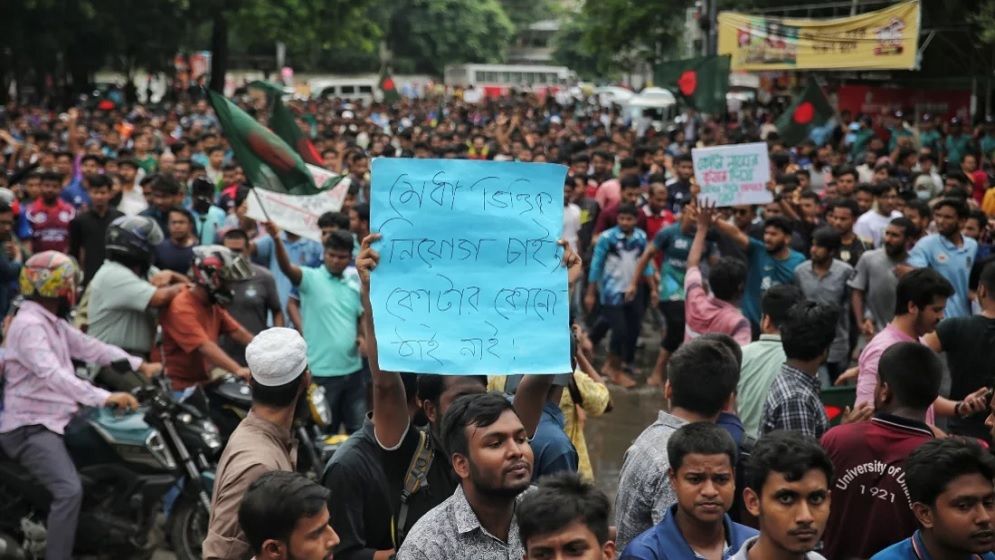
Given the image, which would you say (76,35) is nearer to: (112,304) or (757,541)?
(112,304)

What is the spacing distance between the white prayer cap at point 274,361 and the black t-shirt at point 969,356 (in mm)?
3194

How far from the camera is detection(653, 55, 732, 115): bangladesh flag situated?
61.9ft

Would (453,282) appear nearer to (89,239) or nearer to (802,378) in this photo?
(802,378)

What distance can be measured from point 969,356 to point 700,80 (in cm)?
1350

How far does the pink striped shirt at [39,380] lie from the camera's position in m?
5.89

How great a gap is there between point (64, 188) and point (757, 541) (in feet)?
35.7

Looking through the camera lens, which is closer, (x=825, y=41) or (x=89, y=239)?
(x=89, y=239)

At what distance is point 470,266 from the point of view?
157 inches

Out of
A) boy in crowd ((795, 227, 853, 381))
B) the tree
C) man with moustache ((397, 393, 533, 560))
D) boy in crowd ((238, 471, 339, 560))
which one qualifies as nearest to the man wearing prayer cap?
boy in crowd ((238, 471, 339, 560))

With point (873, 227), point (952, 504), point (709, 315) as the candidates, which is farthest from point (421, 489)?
point (873, 227)

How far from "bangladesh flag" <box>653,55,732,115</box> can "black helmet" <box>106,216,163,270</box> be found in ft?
42.6

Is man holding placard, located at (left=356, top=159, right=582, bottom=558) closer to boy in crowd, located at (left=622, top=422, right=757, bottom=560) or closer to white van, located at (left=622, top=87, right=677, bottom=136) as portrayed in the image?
boy in crowd, located at (left=622, top=422, right=757, bottom=560)

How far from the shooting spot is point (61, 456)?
597cm

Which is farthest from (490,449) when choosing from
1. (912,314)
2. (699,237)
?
(699,237)
